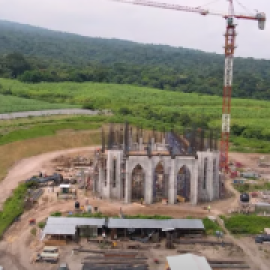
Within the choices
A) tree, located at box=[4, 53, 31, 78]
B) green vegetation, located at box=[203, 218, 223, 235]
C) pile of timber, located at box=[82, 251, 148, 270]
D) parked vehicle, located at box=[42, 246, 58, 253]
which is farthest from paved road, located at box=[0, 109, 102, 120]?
tree, located at box=[4, 53, 31, 78]

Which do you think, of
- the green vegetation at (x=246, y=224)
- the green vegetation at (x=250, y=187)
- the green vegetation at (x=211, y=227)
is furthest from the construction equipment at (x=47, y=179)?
the green vegetation at (x=250, y=187)

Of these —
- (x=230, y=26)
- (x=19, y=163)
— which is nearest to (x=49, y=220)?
(x=19, y=163)

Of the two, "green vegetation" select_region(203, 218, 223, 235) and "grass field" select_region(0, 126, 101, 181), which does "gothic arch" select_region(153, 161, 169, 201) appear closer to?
"green vegetation" select_region(203, 218, 223, 235)

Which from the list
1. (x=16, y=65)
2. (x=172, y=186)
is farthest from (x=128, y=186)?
(x=16, y=65)

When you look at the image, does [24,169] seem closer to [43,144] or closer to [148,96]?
[43,144]

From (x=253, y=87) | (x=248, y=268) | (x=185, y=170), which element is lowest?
(x=248, y=268)

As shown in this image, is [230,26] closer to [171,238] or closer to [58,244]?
[171,238]

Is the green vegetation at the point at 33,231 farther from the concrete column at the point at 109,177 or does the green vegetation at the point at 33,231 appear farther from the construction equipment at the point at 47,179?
the construction equipment at the point at 47,179
